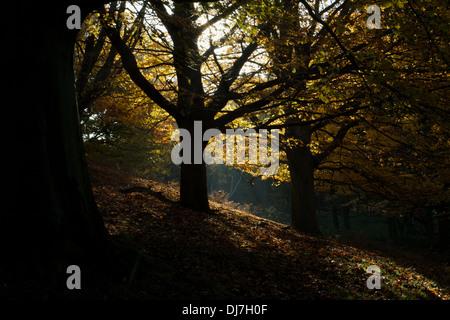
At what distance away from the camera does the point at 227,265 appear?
6.08 metres

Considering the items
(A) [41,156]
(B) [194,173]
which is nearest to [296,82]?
(B) [194,173]

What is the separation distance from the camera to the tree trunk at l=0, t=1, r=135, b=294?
158 inches

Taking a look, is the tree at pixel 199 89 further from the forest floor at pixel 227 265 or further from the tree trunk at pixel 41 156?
the tree trunk at pixel 41 156

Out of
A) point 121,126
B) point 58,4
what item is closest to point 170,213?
point 58,4

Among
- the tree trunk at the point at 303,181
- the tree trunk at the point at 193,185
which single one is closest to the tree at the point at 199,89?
the tree trunk at the point at 193,185

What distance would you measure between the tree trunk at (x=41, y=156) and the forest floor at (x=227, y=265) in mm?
982

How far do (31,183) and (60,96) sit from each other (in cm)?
118

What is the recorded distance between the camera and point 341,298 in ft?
18.2

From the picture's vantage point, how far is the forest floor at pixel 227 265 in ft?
16.2

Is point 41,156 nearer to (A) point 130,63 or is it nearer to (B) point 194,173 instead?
(A) point 130,63

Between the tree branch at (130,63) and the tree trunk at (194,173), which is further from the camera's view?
the tree trunk at (194,173)

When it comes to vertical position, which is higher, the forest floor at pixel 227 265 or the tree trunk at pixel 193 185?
the tree trunk at pixel 193 185

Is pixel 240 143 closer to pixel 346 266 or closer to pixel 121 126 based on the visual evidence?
pixel 121 126

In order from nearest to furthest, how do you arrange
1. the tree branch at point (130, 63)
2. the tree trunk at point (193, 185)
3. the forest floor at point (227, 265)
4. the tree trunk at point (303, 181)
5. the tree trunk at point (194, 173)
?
1. the forest floor at point (227, 265)
2. the tree branch at point (130, 63)
3. the tree trunk at point (194, 173)
4. the tree trunk at point (193, 185)
5. the tree trunk at point (303, 181)
